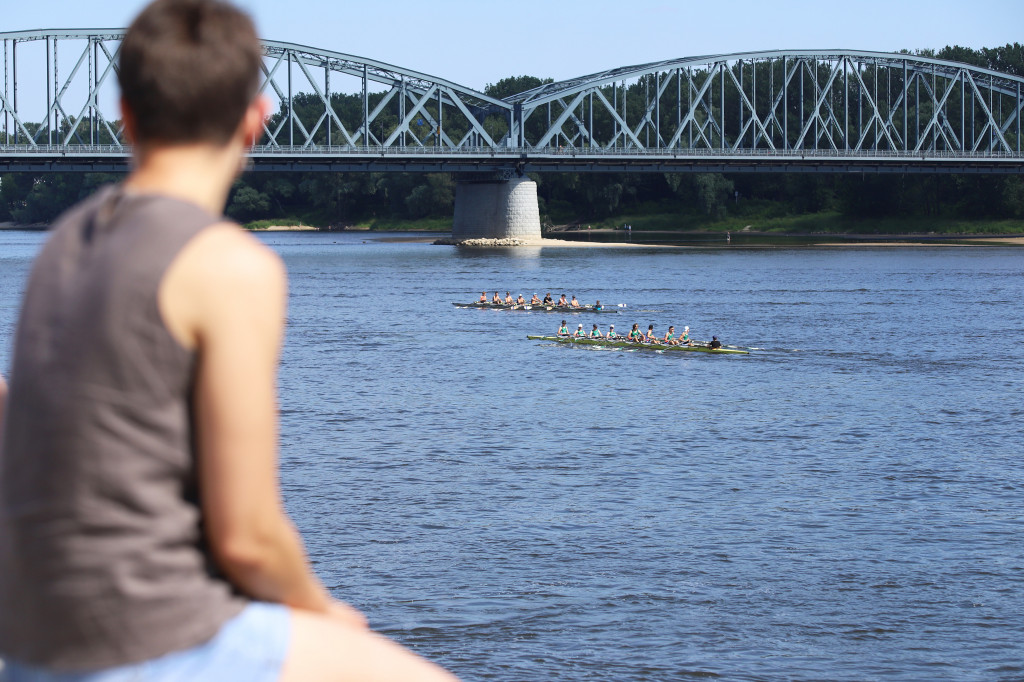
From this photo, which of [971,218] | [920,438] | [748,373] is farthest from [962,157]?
[920,438]

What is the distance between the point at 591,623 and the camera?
46.2 feet

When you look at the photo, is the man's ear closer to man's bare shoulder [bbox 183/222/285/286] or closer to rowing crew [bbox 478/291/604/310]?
man's bare shoulder [bbox 183/222/285/286]

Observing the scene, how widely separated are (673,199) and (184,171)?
158209mm

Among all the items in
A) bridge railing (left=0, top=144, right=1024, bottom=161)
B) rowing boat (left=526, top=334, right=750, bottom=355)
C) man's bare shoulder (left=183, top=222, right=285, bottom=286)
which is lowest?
rowing boat (left=526, top=334, right=750, bottom=355)

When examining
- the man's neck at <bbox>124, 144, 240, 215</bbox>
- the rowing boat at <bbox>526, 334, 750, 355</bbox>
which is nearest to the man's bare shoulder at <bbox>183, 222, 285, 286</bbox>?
the man's neck at <bbox>124, 144, 240, 215</bbox>

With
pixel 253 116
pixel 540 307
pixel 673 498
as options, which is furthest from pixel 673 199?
pixel 253 116

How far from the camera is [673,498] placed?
19844mm

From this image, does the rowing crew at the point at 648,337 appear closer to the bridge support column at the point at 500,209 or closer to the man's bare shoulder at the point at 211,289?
the man's bare shoulder at the point at 211,289

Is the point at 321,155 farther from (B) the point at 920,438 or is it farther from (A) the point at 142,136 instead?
(A) the point at 142,136

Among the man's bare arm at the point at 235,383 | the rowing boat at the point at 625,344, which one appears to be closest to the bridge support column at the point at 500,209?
the rowing boat at the point at 625,344

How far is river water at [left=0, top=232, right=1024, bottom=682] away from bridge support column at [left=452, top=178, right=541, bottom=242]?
7425cm

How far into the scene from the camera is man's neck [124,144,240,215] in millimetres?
2645

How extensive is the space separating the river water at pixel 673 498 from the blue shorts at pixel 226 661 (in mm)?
10382

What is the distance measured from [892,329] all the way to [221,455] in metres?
49.2
